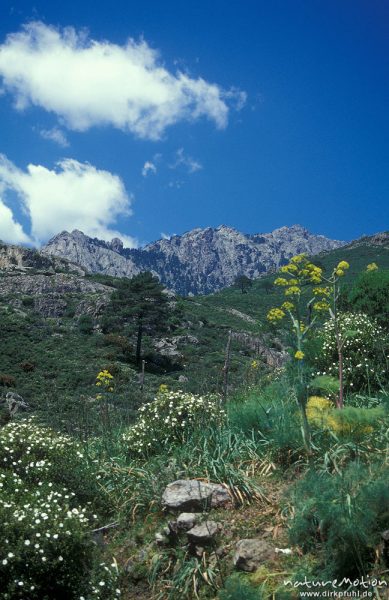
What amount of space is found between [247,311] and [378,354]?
64972 millimetres

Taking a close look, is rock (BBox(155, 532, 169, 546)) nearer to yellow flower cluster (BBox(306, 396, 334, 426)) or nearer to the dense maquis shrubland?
the dense maquis shrubland

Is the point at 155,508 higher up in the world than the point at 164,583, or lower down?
higher up

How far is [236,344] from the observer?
1881 inches

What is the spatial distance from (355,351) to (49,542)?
6.34 meters

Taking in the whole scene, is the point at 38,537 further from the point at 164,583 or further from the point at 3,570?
the point at 164,583

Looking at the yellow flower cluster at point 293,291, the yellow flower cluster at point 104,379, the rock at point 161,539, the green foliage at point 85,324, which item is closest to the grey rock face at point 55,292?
the green foliage at point 85,324

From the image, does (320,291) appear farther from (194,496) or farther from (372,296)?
(372,296)

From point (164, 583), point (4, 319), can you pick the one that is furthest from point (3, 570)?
point (4, 319)

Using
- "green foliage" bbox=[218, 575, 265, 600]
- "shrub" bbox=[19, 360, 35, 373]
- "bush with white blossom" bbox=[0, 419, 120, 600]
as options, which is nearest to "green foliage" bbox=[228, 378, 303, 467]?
"green foliage" bbox=[218, 575, 265, 600]

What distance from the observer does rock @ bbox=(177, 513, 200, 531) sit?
4.84 m

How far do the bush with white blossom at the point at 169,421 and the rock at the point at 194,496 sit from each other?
4.11 ft

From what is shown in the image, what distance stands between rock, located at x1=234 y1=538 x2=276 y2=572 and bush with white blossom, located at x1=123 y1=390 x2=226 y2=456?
7.50 ft

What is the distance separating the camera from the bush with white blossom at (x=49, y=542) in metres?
4.52

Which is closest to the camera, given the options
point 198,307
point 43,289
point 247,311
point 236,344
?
point 236,344
